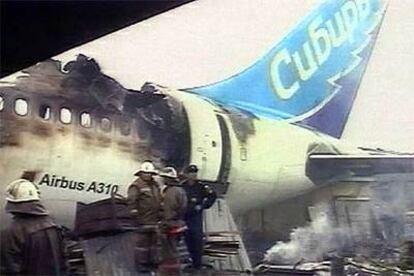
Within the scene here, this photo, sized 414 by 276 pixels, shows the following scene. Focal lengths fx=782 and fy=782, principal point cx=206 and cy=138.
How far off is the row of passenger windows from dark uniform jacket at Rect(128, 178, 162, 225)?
0.21 metres

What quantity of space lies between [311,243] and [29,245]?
3.62 feet

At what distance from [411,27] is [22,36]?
157cm

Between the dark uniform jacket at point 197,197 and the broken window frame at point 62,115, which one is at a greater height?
the broken window frame at point 62,115

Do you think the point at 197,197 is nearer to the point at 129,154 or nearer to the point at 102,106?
the point at 129,154

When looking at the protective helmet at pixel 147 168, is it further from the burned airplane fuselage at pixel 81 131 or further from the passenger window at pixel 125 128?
the passenger window at pixel 125 128

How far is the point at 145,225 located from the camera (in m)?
3.03

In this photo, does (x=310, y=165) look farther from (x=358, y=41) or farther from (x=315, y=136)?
(x=358, y=41)

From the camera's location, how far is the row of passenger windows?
2.94 meters


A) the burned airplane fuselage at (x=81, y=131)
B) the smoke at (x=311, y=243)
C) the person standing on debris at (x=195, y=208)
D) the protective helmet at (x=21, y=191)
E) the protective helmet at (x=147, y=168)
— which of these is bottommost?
the smoke at (x=311, y=243)

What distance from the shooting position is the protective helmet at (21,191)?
2.92 meters

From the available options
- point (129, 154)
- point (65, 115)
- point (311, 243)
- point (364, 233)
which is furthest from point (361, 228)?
point (65, 115)

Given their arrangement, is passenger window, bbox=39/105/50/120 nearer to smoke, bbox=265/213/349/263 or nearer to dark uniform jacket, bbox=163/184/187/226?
dark uniform jacket, bbox=163/184/187/226

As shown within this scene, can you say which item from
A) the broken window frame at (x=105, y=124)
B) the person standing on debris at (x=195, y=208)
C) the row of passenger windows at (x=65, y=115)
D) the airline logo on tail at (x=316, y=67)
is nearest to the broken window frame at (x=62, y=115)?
the row of passenger windows at (x=65, y=115)

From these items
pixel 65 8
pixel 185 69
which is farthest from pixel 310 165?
pixel 65 8
